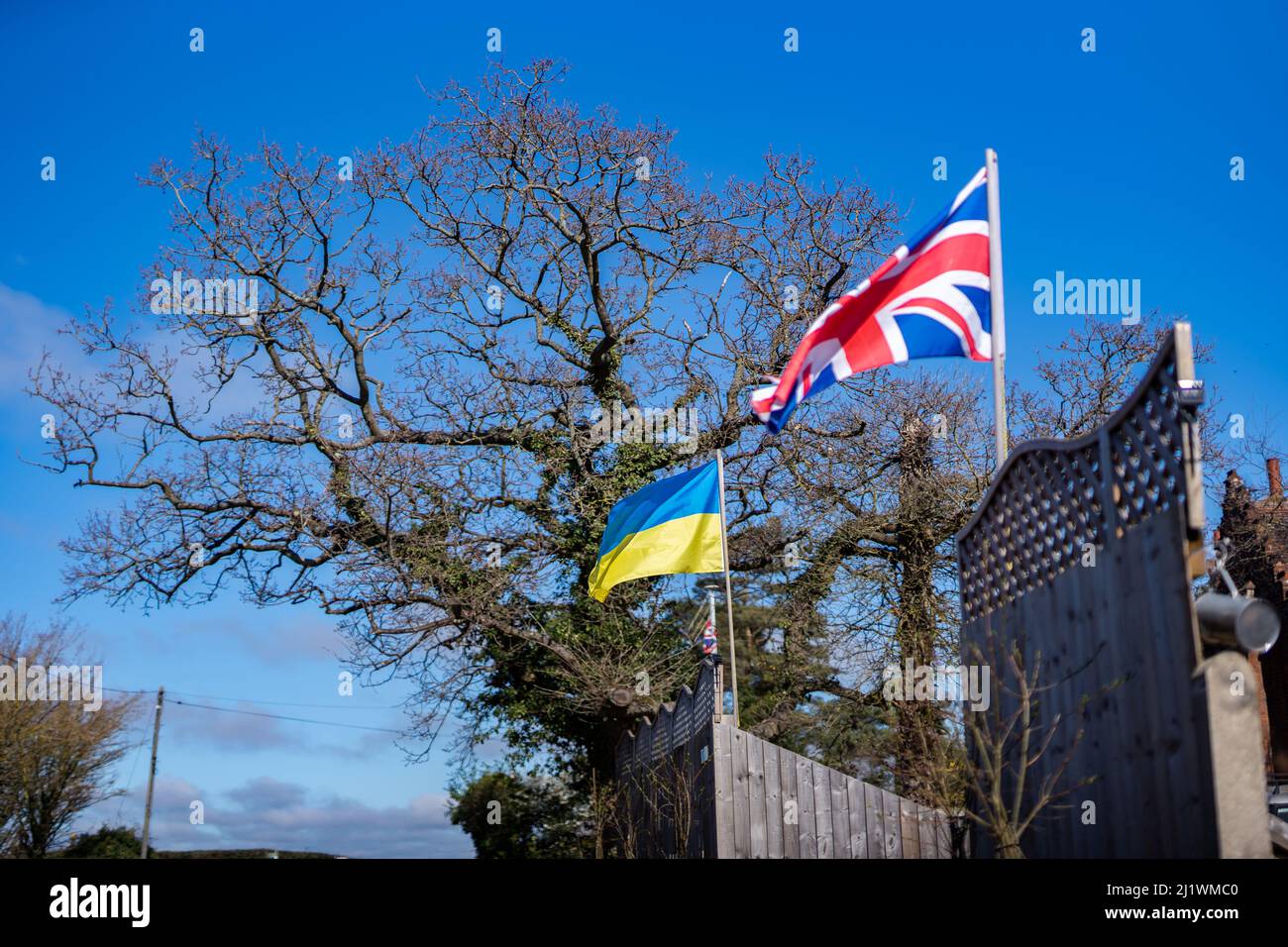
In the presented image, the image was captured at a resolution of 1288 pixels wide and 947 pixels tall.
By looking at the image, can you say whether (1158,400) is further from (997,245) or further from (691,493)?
(691,493)

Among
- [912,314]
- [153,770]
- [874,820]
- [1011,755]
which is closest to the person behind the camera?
[1011,755]

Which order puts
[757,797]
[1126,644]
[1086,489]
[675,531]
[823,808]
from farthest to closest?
[675,531] → [823,808] → [757,797] → [1086,489] → [1126,644]

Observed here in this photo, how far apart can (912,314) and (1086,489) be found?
6.27ft

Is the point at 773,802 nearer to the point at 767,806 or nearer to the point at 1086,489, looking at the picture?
the point at 767,806

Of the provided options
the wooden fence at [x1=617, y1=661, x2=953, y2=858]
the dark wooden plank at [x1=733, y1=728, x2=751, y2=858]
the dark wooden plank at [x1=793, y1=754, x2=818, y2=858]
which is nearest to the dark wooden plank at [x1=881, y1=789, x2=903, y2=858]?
the wooden fence at [x1=617, y1=661, x2=953, y2=858]

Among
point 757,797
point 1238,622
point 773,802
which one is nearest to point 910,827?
point 773,802

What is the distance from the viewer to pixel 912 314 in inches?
307

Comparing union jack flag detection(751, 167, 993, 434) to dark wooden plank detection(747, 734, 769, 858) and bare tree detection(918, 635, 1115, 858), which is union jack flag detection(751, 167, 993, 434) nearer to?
bare tree detection(918, 635, 1115, 858)

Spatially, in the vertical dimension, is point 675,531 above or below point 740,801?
above

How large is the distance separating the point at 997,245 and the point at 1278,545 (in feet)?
46.1

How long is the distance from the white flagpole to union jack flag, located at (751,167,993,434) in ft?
0.26

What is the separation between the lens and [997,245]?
770 cm

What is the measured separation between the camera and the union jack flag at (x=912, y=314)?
775 cm
